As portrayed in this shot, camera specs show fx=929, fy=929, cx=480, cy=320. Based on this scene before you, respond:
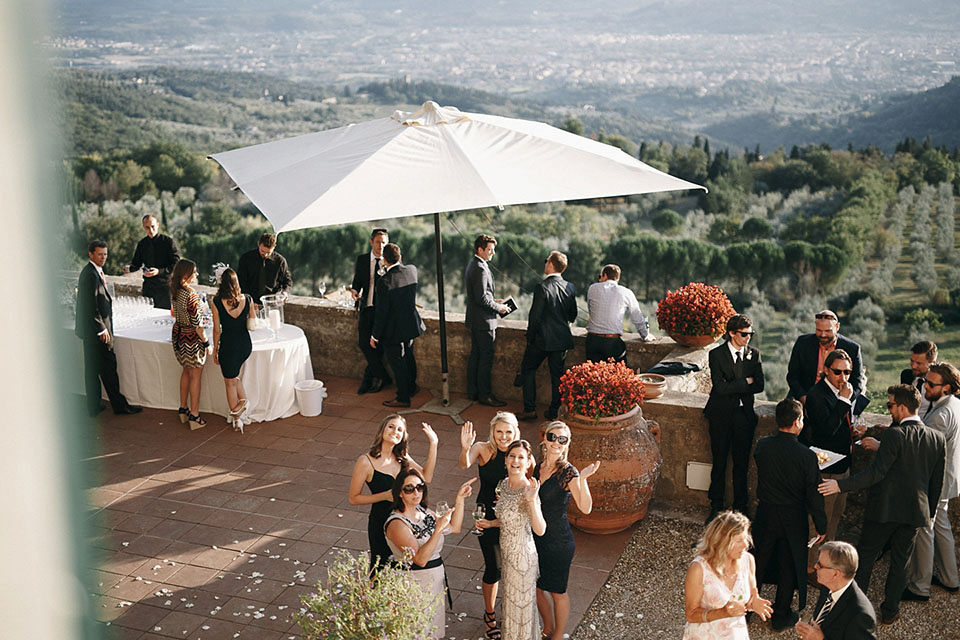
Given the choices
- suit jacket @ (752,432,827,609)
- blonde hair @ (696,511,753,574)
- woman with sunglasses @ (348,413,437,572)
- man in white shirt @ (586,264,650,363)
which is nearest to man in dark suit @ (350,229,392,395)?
man in white shirt @ (586,264,650,363)

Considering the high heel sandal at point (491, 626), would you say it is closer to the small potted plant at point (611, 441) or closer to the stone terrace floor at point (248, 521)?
the stone terrace floor at point (248, 521)

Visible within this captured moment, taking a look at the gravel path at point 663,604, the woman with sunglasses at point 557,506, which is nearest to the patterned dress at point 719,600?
the woman with sunglasses at point 557,506

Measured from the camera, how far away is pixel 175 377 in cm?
902

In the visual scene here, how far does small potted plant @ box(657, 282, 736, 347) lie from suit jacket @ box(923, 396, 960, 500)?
2.70 m

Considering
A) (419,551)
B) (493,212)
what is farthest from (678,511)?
(493,212)

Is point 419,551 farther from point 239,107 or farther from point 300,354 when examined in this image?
point 239,107

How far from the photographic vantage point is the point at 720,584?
4438 millimetres

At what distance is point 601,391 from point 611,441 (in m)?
0.36

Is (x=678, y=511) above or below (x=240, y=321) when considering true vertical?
below

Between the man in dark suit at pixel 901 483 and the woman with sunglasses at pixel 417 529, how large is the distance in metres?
2.27

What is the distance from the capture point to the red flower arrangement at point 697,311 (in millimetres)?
8164

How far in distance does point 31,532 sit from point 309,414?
8461 millimetres

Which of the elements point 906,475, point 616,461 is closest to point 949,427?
point 906,475

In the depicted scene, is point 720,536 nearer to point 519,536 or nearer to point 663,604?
point 519,536
